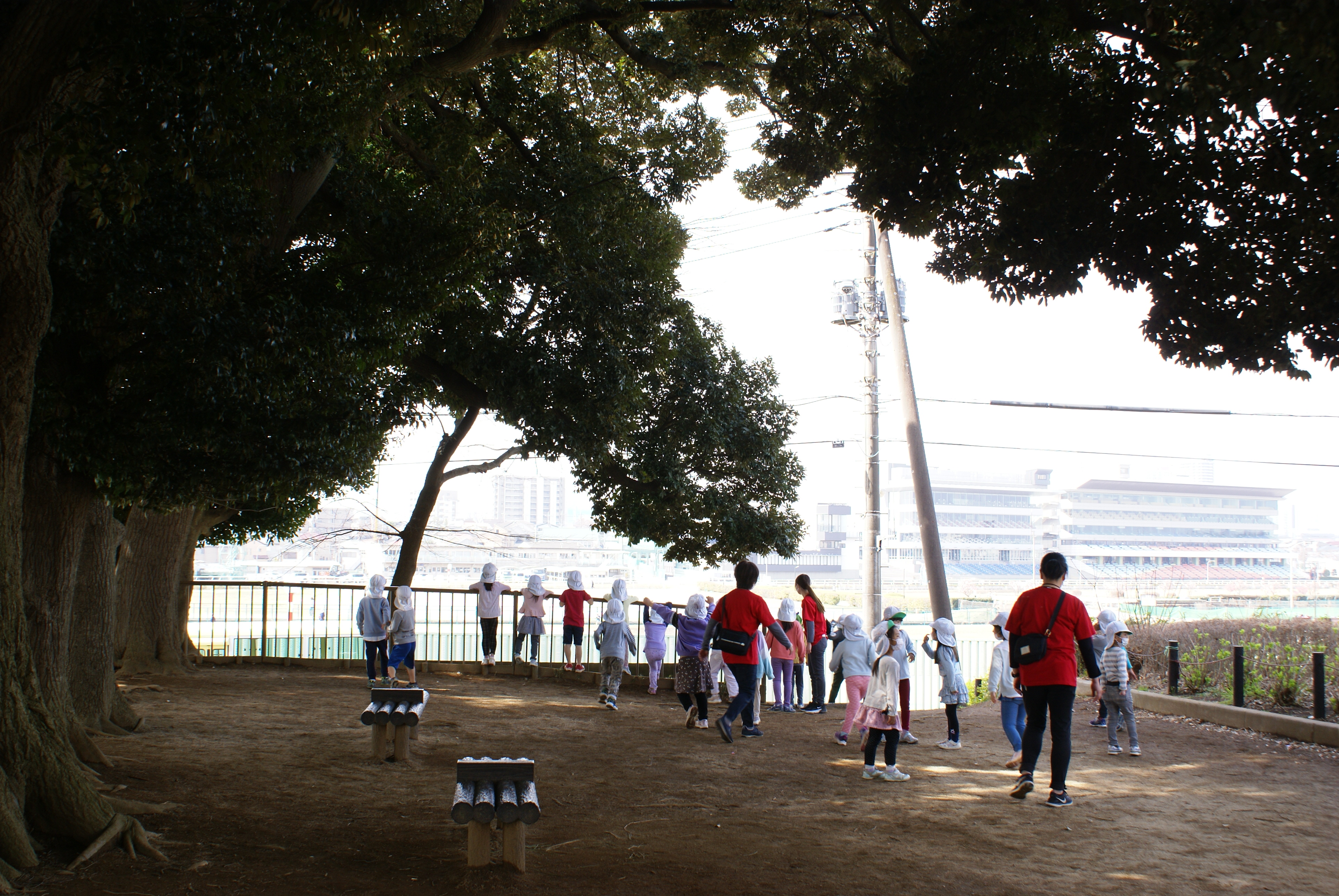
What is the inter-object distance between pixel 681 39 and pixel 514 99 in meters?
2.28

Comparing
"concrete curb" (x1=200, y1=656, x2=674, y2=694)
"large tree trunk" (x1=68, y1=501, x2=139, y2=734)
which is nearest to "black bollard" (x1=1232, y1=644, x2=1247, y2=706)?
"concrete curb" (x1=200, y1=656, x2=674, y2=694)

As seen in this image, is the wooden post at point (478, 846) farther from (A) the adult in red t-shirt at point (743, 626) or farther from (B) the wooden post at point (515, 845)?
(A) the adult in red t-shirt at point (743, 626)

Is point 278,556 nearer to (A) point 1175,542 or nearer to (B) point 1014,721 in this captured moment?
(B) point 1014,721

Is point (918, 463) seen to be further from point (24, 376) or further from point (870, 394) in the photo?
point (24, 376)

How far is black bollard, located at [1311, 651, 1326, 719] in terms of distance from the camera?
939 cm

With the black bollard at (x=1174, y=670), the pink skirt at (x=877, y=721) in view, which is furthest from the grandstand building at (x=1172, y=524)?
the pink skirt at (x=877, y=721)

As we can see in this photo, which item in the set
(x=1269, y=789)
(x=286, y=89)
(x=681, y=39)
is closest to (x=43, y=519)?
(x=286, y=89)

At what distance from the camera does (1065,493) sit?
51344 mm

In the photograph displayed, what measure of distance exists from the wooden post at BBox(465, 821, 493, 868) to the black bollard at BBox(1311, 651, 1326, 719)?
906cm

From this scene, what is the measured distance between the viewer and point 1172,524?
179 ft

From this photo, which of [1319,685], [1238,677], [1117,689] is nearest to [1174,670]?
[1238,677]

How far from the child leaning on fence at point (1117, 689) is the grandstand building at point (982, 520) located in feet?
135

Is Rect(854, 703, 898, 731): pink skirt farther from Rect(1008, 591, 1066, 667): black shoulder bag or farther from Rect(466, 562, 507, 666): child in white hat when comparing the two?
Rect(466, 562, 507, 666): child in white hat

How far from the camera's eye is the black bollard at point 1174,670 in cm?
A: 1154
